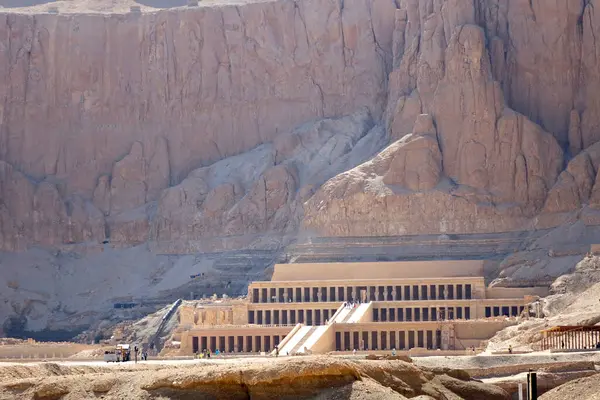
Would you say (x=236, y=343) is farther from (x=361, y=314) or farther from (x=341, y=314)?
(x=361, y=314)

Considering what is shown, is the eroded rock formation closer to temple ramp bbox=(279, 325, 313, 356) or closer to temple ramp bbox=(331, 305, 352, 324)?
temple ramp bbox=(331, 305, 352, 324)

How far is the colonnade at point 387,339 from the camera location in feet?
338

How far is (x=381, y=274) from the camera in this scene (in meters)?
118

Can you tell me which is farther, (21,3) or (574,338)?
(21,3)

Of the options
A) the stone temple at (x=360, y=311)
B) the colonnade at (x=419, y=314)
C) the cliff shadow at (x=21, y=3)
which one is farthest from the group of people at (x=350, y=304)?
the cliff shadow at (x=21, y=3)

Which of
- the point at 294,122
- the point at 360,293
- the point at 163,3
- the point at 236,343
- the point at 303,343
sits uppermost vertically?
the point at 163,3

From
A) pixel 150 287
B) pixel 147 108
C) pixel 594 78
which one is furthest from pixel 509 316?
pixel 147 108

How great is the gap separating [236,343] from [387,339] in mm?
9908

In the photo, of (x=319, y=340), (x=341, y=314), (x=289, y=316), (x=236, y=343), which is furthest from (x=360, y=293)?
(x=319, y=340)

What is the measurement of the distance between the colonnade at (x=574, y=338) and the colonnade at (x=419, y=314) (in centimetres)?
2554

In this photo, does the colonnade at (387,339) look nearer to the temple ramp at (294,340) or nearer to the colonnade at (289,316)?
the temple ramp at (294,340)

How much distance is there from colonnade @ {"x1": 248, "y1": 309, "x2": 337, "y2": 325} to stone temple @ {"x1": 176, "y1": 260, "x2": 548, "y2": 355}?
0.07 m

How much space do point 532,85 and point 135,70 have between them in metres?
37.9

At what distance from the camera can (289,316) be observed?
377 feet
